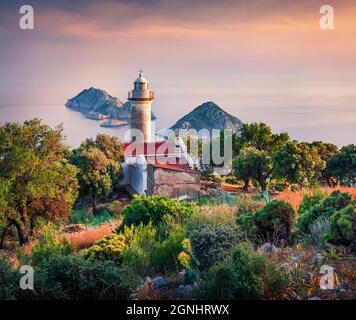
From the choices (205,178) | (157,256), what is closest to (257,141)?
(205,178)

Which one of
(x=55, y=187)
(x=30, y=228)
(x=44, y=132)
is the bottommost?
(x=30, y=228)

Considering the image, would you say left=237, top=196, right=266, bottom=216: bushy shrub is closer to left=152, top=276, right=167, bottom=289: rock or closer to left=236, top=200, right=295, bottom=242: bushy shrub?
left=236, top=200, right=295, bottom=242: bushy shrub

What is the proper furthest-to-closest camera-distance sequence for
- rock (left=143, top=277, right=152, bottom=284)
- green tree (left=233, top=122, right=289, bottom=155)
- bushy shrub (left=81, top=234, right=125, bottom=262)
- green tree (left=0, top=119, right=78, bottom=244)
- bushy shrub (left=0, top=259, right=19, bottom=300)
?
1. green tree (left=233, top=122, right=289, bottom=155)
2. green tree (left=0, top=119, right=78, bottom=244)
3. bushy shrub (left=81, top=234, right=125, bottom=262)
4. rock (left=143, top=277, right=152, bottom=284)
5. bushy shrub (left=0, top=259, right=19, bottom=300)

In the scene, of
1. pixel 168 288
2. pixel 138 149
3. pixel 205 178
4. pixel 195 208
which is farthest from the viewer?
pixel 138 149

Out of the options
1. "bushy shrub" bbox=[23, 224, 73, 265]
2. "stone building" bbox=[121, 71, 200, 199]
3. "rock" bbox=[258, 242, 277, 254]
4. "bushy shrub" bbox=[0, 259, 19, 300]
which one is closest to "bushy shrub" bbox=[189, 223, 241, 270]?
"rock" bbox=[258, 242, 277, 254]

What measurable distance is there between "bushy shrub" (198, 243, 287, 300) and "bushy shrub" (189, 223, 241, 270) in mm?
750

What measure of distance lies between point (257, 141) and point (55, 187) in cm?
1724

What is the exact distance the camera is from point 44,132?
1688 centimetres

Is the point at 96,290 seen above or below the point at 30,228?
above

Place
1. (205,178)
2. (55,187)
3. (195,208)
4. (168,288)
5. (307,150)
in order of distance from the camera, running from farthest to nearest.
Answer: (205,178)
(307,150)
(55,187)
(195,208)
(168,288)

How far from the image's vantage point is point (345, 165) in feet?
83.5

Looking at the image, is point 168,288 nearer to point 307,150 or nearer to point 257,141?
point 307,150

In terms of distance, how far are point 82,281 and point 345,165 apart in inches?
872

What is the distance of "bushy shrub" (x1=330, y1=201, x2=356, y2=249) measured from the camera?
20.2 ft
